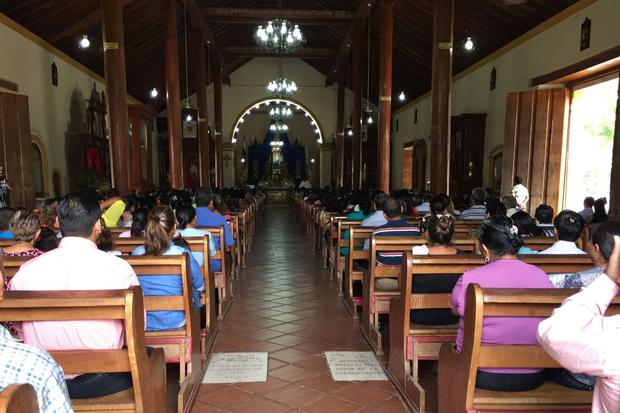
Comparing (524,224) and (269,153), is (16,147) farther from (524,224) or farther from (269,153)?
(269,153)

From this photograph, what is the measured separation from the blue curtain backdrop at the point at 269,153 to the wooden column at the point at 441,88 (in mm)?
16967

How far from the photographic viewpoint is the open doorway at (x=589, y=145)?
25.0 ft

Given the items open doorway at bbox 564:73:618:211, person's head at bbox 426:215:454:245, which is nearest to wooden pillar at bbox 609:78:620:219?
open doorway at bbox 564:73:618:211

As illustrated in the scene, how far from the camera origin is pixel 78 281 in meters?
1.73

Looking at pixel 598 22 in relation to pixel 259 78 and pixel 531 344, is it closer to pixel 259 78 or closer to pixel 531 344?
pixel 531 344

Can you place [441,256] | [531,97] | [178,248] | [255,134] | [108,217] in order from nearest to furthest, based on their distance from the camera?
[441,256], [178,248], [108,217], [531,97], [255,134]

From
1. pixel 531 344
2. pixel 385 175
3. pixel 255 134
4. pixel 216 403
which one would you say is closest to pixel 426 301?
pixel 531 344

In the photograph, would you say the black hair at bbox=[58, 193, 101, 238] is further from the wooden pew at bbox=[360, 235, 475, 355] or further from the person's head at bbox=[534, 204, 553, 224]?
the person's head at bbox=[534, 204, 553, 224]

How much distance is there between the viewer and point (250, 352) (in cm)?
323

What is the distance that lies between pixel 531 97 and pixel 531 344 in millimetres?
6355

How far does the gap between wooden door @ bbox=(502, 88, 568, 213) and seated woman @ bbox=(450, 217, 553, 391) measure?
5687 millimetres

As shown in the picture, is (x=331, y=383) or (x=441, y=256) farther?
(x=331, y=383)

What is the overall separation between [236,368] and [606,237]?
230 centimetres

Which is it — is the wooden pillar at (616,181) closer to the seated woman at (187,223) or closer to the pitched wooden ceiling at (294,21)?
the pitched wooden ceiling at (294,21)
